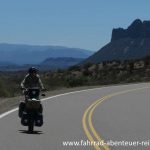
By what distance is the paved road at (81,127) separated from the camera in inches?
521

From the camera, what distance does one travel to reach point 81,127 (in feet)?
54.9

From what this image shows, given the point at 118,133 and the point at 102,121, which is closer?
the point at 118,133

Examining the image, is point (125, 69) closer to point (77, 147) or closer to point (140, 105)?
point (140, 105)

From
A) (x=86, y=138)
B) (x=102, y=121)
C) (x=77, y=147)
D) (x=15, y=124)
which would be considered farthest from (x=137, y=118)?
(x=77, y=147)

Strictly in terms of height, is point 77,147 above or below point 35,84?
below

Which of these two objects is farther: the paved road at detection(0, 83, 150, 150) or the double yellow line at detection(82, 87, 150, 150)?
the paved road at detection(0, 83, 150, 150)

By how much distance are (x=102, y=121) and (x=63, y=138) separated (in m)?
4.56

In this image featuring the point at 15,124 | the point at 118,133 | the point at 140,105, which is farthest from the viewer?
the point at 140,105

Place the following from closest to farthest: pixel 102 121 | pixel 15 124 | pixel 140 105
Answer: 1. pixel 15 124
2. pixel 102 121
3. pixel 140 105

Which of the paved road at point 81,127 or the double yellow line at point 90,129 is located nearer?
the double yellow line at point 90,129

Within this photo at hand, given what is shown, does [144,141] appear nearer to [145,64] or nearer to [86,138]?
[86,138]

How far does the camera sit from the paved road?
13234mm

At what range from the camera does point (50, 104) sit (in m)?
25.8

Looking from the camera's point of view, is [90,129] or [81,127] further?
[81,127]
